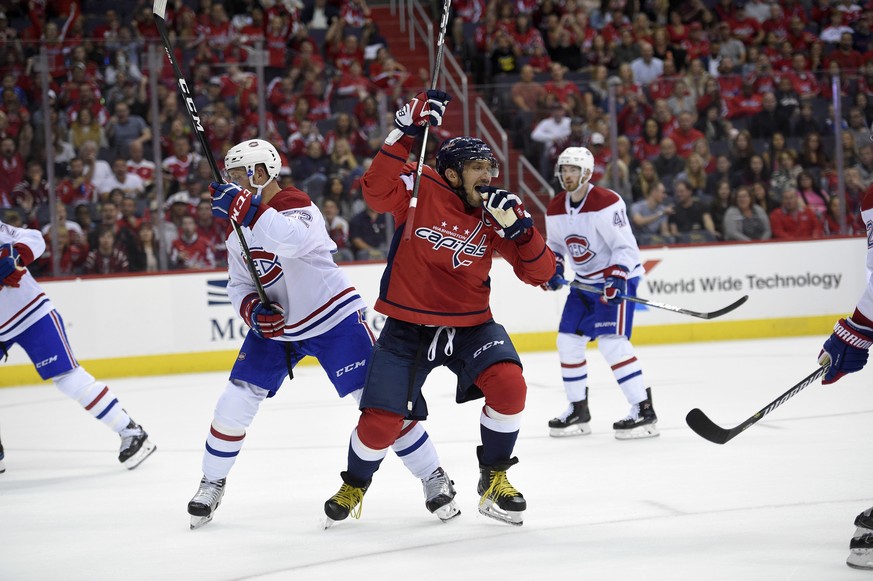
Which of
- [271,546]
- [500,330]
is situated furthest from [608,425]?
[271,546]

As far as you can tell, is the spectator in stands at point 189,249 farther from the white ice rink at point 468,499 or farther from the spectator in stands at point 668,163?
the spectator in stands at point 668,163

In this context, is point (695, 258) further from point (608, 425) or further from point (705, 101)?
point (608, 425)

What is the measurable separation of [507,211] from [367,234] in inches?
215

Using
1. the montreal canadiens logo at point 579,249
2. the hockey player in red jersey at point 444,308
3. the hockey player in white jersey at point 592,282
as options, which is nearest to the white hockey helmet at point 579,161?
the hockey player in white jersey at point 592,282

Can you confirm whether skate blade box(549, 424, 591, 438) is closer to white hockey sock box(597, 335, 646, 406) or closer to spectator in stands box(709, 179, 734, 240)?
white hockey sock box(597, 335, 646, 406)

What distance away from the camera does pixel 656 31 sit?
1148cm

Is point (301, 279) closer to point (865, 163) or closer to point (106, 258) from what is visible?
point (106, 258)

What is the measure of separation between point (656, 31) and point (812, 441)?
743 cm

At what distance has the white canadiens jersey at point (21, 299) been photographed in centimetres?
488

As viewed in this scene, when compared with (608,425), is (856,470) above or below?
above

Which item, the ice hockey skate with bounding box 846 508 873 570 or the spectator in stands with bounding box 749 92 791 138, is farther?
the spectator in stands with bounding box 749 92 791 138

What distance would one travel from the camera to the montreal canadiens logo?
5.52 metres

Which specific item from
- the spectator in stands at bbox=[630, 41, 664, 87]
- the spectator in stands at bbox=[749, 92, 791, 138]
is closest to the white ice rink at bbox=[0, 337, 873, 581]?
the spectator in stands at bbox=[749, 92, 791, 138]

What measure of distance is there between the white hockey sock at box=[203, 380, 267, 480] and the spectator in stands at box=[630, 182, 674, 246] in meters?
5.83
